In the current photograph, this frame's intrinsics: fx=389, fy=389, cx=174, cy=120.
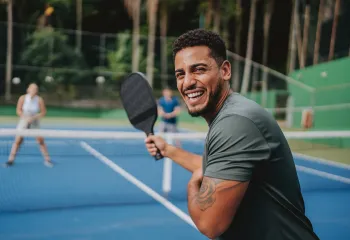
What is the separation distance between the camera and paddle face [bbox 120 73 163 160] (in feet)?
9.90

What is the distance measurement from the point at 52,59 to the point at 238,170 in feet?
105

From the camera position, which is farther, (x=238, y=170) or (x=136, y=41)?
(x=136, y=41)

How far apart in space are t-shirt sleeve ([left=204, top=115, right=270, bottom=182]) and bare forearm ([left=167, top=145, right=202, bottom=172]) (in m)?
0.82

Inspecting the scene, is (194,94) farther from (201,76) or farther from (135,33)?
(135,33)

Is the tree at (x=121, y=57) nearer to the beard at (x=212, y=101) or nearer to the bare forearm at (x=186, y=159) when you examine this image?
the bare forearm at (x=186, y=159)

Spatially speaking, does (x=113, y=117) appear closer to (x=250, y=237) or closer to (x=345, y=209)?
(x=345, y=209)

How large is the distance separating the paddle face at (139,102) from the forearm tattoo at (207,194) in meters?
1.39

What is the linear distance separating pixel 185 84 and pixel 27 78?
29076 millimetres

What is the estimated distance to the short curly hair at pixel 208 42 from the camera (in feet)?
5.54

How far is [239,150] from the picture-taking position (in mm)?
1432

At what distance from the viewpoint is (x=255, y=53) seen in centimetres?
4356

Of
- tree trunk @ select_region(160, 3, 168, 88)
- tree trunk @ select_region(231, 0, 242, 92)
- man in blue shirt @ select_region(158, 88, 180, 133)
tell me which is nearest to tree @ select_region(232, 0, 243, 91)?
tree trunk @ select_region(231, 0, 242, 92)

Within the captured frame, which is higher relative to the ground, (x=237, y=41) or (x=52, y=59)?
(x=237, y=41)

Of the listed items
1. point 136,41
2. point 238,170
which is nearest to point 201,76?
point 238,170
